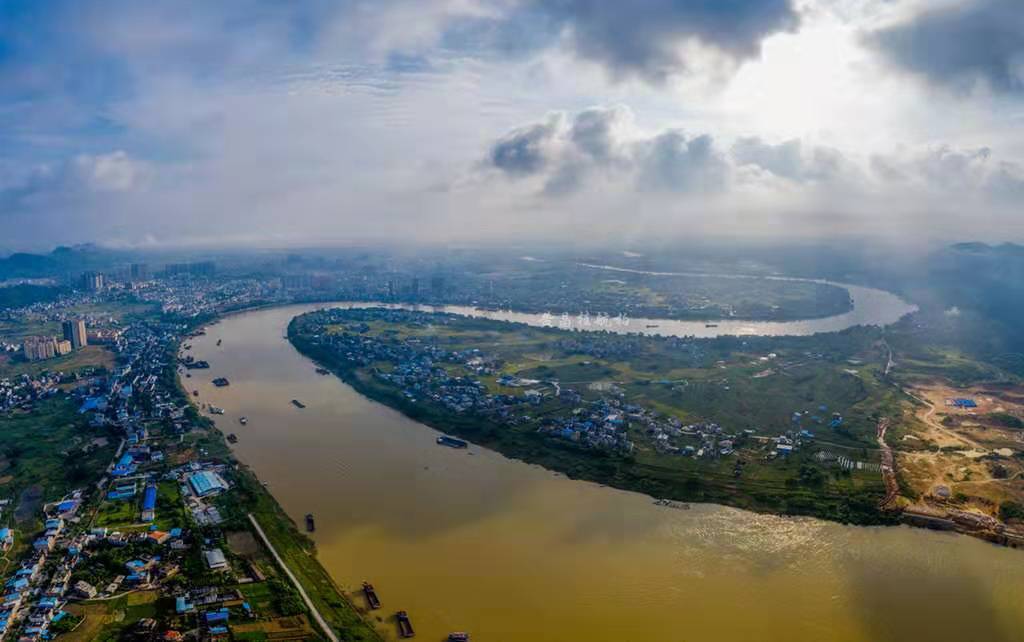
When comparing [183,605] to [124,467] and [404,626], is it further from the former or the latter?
[124,467]

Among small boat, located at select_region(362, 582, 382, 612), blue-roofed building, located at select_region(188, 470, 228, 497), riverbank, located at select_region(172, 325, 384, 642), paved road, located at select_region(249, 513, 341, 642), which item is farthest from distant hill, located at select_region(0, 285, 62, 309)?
small boat, located at select_region(362, 582, 382, 612)

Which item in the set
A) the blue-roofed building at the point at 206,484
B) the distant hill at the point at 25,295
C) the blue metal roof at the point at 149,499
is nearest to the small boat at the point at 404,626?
the blue-roofed building at the point at 206,484

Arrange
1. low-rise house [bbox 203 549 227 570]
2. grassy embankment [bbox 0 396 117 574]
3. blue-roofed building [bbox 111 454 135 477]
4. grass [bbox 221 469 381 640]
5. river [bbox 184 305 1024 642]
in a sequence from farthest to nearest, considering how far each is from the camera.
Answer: blue-roofed building [bbox 111 454 135 477] < grassy embankment [bbox 0 396 117 574] < low-rise house [bbox 203 549 227 570] < river [bbox 184 305 1024 642] < grass [bbox 221 469 381 640]

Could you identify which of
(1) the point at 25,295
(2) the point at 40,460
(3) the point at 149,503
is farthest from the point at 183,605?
(1) the point at 25,295

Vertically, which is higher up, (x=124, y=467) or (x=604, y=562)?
(x=124, y=467)

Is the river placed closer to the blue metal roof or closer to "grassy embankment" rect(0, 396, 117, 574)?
the blue metal roof

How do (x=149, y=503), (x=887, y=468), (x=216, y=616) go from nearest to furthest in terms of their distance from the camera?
(x=216, y=616)
(x=149, y=503)
(x=887, y=468)

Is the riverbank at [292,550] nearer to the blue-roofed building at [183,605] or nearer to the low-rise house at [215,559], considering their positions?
the low-rise house at [215,559]
